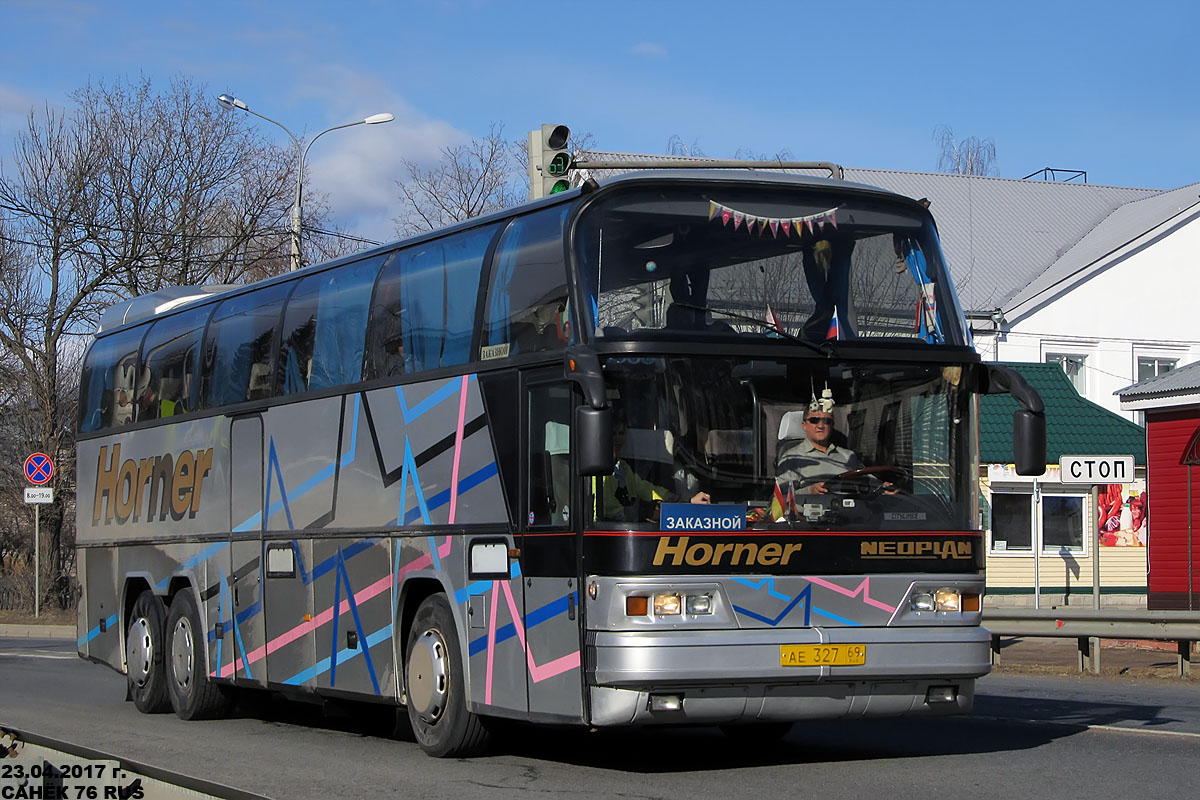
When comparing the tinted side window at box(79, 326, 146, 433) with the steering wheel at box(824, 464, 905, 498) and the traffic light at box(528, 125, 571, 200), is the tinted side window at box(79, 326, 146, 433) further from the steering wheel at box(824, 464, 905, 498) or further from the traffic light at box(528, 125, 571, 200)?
the steering wheel at box(824, 464, 905, 498)

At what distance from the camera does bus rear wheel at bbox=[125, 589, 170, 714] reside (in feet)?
51.2

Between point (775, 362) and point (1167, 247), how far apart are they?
34.5 meters

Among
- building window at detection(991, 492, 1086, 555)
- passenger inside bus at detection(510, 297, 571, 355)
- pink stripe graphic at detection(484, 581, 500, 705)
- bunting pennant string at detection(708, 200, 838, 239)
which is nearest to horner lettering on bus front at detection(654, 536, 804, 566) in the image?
passenger inside bus at detection(510, 297, 571, 355)

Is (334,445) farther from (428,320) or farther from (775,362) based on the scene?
(775,362)

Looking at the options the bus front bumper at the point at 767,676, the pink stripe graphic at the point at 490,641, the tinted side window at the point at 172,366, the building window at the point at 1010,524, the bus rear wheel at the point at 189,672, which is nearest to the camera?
the bus front bumper at the point at 767,676

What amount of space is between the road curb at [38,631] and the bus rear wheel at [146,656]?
16.8m

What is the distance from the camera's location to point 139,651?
1595cm

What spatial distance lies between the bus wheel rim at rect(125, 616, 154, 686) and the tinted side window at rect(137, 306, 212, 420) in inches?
80.8

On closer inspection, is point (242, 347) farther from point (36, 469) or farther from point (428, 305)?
point (36, 469)

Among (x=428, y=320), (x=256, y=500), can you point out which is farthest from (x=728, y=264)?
(x=256, y=500)

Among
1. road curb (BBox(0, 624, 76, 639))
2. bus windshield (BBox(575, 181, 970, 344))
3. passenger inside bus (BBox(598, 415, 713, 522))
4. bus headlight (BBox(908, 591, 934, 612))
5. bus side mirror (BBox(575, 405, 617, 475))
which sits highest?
bus windshield (BBox(575, 181, 970, 344))

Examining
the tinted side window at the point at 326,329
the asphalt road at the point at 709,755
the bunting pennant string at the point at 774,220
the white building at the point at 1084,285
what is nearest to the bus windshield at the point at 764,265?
the bunting pennant string at the point at 774,220

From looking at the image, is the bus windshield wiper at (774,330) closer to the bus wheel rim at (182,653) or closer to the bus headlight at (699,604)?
the bus headlight at (699,604)

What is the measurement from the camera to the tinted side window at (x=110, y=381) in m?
16.9
